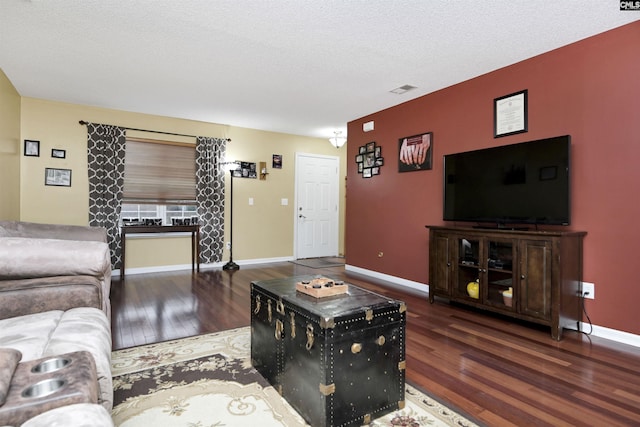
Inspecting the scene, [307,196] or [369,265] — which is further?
[307,196]

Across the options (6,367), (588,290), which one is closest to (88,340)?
(6,367)

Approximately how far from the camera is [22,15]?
2723mm

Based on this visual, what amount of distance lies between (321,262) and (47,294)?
5037mm

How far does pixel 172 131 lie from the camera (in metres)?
5.69

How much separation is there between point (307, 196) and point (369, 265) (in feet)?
7.61

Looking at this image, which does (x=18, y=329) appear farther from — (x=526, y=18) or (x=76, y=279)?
(x=526, y=18)

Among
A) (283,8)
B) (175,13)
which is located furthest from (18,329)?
(283,8)

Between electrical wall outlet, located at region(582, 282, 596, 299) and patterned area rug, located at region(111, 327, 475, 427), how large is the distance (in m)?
1.98

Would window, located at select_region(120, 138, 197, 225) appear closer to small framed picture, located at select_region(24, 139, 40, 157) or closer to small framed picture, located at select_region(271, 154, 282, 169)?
small framed picture, located at select_region(24, 139, 40, 157)

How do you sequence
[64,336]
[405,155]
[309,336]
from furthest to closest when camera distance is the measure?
[405,155] → [309,336] → [64,336]

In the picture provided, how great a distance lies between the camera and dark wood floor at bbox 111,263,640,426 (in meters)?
1.81

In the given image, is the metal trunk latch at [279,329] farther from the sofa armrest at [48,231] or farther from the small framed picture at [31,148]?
the small framed picture at [31,148]

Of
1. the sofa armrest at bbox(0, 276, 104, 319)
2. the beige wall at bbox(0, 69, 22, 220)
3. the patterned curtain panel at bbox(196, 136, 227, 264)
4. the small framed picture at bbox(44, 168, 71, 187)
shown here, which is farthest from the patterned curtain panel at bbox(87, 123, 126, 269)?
the sofa armrest at bbox(0, 276, 104, 319)

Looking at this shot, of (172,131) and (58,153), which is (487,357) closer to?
(172,131)
